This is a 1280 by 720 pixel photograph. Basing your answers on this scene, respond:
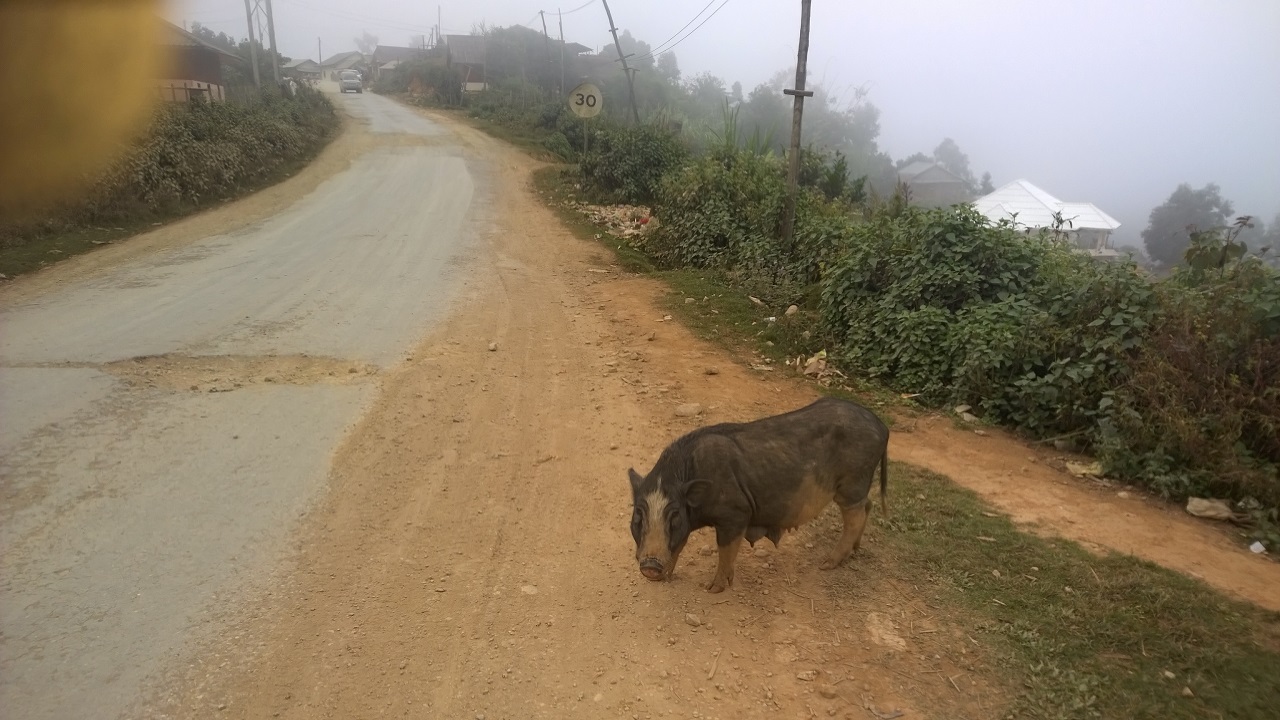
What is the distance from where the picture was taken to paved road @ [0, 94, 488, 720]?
3693 millimetres

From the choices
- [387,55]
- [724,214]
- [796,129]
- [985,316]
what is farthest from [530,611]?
[387,55]

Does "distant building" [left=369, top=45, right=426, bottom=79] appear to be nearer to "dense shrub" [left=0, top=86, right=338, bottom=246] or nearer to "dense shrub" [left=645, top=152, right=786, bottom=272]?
"dense shrub" [left=0, top=86, right=338, bottom=246]

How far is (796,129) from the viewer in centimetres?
1094

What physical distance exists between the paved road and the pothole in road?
1.0 inches

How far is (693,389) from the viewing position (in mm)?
7246

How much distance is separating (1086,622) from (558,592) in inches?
114

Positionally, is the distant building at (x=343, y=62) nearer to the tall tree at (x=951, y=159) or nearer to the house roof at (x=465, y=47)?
the house roof at (x=465, y=47)

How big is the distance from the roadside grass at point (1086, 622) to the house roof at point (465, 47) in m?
51.6

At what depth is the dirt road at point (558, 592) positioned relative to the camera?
335 cm

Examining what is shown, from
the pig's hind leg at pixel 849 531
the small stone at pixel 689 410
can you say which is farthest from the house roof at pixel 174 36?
the small stone at pixel 689 410

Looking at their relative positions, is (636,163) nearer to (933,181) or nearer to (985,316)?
(985,316)

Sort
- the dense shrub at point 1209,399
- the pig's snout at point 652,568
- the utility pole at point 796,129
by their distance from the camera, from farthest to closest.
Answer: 1. the utility pole at point 796,129
2. the dense shrub at point 1209,399
3. the pig's snout at point 652,568

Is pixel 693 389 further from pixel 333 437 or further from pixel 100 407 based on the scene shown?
pixel 100 407

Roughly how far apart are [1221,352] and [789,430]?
13.3 feet
